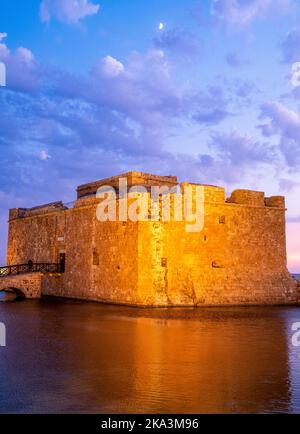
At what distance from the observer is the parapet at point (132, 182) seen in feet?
73.3

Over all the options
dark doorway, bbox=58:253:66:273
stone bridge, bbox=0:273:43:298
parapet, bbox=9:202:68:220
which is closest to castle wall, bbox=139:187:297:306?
stone bridge, bbox=0:273:43:298

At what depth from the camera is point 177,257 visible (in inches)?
696

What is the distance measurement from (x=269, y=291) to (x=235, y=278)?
2078 millimetres

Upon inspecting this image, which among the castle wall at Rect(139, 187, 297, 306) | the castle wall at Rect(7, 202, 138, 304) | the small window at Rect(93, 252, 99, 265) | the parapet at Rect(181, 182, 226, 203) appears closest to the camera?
the castle wall at Rect(139, 187, 297, 306)

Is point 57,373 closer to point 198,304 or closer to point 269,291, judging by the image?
point 198,304

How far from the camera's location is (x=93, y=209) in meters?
20.8

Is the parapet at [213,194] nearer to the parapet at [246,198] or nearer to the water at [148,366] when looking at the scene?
the parapet at [246,198]

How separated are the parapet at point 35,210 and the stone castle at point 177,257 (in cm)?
197

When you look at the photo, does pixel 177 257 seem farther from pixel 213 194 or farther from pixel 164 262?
pixel 213 194

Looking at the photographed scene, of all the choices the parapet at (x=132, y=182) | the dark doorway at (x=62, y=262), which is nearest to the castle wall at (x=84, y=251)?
the dark doorway at (x=62, y=262)

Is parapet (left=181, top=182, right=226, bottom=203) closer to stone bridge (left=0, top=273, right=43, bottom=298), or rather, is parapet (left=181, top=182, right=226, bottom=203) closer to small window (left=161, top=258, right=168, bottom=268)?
small window (left=161, top=258, right=168, bottom=268)

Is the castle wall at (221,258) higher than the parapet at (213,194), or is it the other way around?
the parapet at (213,194)

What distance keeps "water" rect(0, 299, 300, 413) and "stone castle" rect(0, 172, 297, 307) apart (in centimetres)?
435

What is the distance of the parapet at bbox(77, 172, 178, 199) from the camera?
73.3 feet
